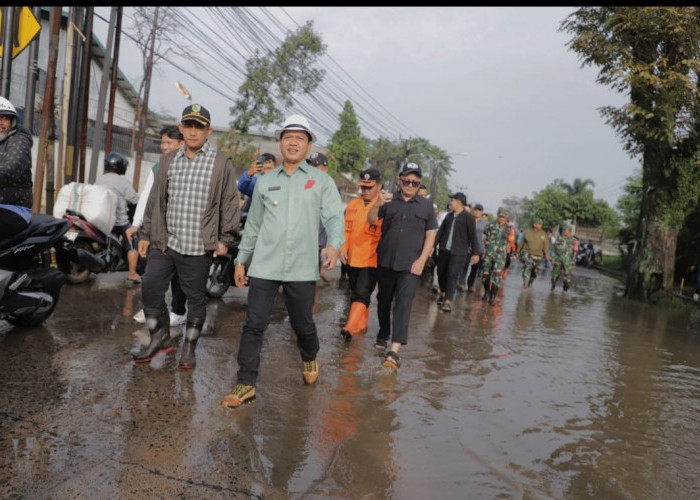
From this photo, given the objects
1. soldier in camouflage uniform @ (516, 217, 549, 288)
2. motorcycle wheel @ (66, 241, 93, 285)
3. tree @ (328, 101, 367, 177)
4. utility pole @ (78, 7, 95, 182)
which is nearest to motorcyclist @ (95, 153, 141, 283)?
motorcycle wheel @ (66, 241, 93, 285)

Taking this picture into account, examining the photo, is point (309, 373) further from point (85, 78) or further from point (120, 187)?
point (85, 78)

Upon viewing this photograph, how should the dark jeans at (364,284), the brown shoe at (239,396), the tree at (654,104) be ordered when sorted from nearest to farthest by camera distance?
the brown shoe at (239,396), the dark jeans at (364,284), the tree at (654,104)

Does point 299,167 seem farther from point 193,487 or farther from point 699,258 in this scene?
point 699,258

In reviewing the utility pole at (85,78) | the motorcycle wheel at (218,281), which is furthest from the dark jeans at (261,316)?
the utility pole at (85,78)

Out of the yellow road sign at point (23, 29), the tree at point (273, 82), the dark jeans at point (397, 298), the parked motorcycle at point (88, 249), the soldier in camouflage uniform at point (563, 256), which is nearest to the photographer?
the dark jeans at point (397, 298)

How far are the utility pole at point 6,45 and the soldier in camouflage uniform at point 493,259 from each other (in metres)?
8.34

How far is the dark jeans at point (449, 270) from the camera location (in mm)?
9516

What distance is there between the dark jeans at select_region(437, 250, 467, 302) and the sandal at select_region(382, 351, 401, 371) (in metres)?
4.31

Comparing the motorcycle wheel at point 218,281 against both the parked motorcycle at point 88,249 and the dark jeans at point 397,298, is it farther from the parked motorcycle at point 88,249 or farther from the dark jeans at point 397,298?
the dark jeans at point 397,298

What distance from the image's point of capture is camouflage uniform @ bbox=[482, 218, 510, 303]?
11102mm

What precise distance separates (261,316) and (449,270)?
19.9 ft

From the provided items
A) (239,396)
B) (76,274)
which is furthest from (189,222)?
(76,274)

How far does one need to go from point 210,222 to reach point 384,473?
223 cm

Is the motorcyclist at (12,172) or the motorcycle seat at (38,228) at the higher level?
the motorcyclist at (12,172)
